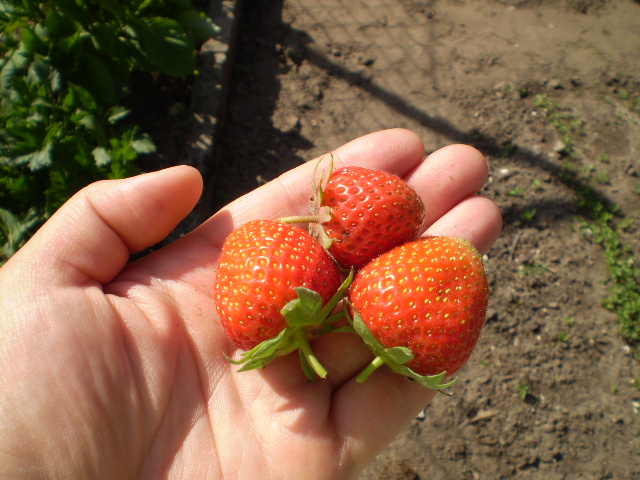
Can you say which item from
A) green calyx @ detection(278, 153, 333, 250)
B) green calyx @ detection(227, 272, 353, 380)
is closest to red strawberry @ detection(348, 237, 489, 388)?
green calyx @ detection(227, 272, 353, 380)

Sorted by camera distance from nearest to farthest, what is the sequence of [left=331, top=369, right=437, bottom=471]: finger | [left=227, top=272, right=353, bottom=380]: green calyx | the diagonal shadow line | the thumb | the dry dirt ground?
[left=227, top=272, right=353, bottom=380]: green calyx < the thumb < [left=331, top=369, right=437, bottom=471]: finger < the dry dirt ground < the diagonal shadow line

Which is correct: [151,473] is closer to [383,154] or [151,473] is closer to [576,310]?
[383,154]

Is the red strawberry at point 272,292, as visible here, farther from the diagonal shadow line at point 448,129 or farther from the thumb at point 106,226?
the diagonal shadow line at point 448,129

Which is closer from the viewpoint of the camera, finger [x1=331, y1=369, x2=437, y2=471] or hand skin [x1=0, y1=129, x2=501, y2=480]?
hand skin [x1=0, y1=129, x2=501, y2=480]

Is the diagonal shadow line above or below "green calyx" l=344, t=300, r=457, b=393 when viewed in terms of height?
below

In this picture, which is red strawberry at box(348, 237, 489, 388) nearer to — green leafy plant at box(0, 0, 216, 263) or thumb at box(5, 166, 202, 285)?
thumb at box(5, 166, 202, 285)

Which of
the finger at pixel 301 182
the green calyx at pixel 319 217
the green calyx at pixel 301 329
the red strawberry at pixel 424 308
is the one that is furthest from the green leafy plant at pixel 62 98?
the red strawberry at pixel 424 308

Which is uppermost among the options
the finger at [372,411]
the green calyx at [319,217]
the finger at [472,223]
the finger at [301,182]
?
the green calyx at [319,217]
